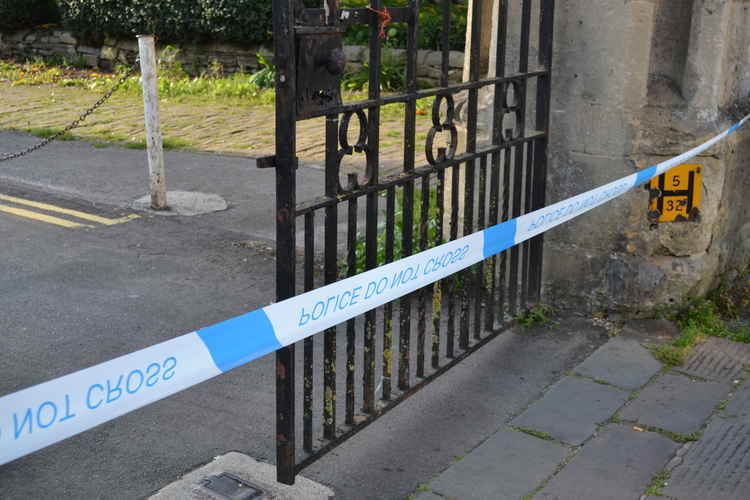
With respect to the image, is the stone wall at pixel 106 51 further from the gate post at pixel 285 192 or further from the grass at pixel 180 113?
the gate post at pixel 285 192

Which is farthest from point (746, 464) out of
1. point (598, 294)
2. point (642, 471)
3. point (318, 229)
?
point (318, 229)

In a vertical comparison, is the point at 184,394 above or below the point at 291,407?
below

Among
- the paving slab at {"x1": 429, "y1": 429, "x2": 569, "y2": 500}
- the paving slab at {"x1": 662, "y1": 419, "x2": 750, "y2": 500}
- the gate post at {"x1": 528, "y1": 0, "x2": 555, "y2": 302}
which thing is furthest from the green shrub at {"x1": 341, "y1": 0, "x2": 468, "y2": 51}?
the paving slab at {"x1": 429, "y1": 429, "x2": 569, "y2": 500}

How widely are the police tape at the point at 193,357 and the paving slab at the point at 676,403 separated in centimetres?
103

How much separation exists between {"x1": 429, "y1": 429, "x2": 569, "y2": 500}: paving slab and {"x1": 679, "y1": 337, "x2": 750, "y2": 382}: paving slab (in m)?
1.18

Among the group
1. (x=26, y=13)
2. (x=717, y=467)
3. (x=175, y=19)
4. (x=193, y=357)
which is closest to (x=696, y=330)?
(x=717, y=467)

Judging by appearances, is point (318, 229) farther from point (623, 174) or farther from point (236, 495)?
point (236, 495)

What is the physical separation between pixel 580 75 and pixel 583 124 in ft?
0.89

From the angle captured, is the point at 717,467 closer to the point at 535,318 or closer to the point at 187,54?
the point at 535,318

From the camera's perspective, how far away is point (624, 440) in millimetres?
3971

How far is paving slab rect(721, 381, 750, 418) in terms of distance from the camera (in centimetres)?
421

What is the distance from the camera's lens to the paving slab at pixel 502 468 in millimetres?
3543

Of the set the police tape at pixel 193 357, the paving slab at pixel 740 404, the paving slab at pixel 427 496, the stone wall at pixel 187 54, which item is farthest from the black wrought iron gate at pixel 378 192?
the stone wall at pixel 187 54

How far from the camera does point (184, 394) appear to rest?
4.38m
